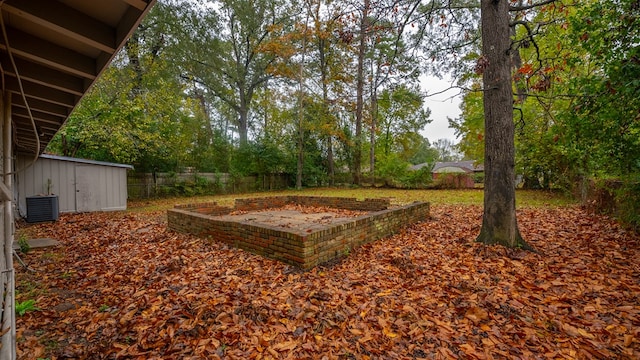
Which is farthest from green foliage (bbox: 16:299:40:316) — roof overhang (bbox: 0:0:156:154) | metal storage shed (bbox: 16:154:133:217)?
metal storage shed (bbox: 16:154:133:217)

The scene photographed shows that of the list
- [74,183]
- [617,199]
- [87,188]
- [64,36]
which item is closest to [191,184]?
[87,188]

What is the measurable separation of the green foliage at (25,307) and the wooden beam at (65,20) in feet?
9.16

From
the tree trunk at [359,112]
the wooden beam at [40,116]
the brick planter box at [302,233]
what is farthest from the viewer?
the tree trunk at [359,112]

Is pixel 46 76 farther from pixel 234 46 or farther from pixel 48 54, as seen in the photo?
pixel 234 46

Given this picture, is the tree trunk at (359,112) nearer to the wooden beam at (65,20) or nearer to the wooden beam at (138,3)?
the wooden beam at (65,20)

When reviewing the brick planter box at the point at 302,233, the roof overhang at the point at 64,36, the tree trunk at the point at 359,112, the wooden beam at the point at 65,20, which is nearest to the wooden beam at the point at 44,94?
the roof overhang at the point at 64,36

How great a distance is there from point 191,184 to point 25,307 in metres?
12.4

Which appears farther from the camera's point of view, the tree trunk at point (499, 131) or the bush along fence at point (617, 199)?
the bush along fence at point (617, 199)

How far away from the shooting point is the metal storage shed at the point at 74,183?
8039 mm

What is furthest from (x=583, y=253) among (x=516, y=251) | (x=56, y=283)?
(x=56, y=283)

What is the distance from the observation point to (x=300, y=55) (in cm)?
1772

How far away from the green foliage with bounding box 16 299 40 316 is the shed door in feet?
24.5

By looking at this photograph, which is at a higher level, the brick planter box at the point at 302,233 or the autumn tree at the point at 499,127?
the autumn tree at the point at 499,127

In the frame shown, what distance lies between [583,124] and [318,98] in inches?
606
